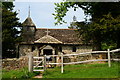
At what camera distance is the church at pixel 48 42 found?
1232 inches

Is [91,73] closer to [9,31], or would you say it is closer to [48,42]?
[48,42]

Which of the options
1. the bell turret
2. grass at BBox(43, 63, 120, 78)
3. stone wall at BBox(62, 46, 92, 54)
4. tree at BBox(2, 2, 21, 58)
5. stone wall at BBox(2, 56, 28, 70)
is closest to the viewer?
grass at BBox(43, 63, 120, 78)

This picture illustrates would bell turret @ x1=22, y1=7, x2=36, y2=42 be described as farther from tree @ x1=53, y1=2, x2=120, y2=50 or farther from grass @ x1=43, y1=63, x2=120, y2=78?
grass @ x1=43, y1=63, x2=120, y2=78

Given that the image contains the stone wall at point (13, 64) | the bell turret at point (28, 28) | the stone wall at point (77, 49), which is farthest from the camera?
the bell turret at point (28, 28)

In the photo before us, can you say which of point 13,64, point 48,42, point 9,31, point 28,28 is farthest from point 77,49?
point 13,64

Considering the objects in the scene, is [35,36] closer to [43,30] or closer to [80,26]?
[43,30]

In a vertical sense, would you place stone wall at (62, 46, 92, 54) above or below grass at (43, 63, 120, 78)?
above

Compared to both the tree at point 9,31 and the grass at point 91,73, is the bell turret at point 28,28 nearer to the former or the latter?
the tree at point 9,31

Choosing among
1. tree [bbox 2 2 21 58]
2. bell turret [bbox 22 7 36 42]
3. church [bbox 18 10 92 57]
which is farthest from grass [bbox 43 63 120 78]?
bell turret [bbox 22 7 36 42]

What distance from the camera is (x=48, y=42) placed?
30.8 m

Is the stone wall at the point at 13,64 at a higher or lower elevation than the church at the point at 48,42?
lower

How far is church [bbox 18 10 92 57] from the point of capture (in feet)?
103

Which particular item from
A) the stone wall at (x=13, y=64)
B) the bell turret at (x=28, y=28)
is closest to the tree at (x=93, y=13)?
the stone wall at (x=13, y=64)

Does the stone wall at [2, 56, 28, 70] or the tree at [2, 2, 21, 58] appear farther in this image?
the tree at [2, 2, 21, 58]
